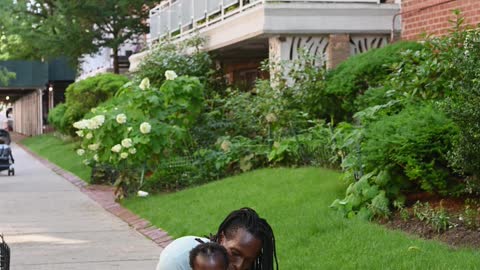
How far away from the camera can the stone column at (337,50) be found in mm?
16750

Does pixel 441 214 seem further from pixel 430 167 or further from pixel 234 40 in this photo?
pixel 234 40

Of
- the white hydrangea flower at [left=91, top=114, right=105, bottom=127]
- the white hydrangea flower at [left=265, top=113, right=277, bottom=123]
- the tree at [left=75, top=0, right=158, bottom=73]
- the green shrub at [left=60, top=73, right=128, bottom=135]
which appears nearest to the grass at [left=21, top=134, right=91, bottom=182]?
the green shrub at [left=60, top=73, right=128, bottom=135]

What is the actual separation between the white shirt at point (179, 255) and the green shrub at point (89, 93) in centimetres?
2340

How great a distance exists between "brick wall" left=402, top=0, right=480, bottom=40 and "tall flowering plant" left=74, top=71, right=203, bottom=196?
3598 millimetres

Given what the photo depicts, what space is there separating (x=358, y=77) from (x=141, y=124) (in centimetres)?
335

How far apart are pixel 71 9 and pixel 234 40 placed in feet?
55.3

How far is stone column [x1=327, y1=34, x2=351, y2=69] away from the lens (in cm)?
1675

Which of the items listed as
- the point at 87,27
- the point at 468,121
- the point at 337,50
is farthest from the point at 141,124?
the point at 87,27

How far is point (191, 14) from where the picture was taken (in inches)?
851

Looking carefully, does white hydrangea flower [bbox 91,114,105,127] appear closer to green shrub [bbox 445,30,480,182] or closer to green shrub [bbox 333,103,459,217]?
green shrub [bbox 333,103,459,217]

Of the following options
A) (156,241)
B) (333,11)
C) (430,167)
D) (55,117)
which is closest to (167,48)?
(333,11)

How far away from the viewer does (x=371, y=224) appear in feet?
30.1

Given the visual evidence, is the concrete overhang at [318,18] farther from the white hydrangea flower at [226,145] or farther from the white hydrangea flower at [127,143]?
the white hydrangea flower at [127,143]

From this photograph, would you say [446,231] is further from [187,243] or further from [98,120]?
[98,120]
